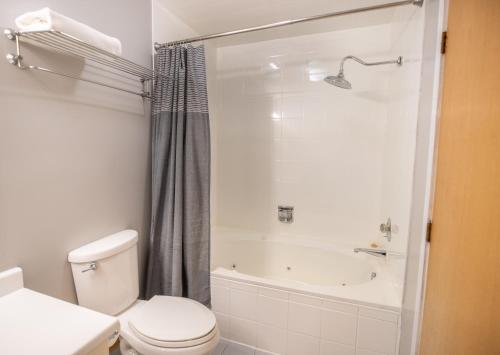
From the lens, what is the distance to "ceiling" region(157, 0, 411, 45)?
1.73 m

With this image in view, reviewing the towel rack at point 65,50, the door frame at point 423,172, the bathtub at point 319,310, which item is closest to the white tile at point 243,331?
the bathtub at point 319,310

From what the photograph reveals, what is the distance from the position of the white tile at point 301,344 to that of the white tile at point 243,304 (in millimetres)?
250

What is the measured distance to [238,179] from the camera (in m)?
2.54

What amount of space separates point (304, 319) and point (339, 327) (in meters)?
0.20

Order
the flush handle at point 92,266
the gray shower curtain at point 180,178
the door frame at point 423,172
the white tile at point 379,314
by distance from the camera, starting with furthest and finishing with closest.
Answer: the gray shower curtain at point 180,178 → the white tile at point 379,314 → the flush handle at point 92,266 → the door frame at point 423,172

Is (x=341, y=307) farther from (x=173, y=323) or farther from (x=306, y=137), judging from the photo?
(x=306, y=137)

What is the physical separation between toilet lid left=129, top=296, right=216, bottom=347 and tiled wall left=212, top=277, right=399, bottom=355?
1.32ft

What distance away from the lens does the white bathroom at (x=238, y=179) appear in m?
0.98

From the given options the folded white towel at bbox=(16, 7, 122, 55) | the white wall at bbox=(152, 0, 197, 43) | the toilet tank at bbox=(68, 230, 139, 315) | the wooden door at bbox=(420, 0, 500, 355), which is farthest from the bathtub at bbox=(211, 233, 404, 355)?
the white wall at bbox=(152, 0, 197, 43)

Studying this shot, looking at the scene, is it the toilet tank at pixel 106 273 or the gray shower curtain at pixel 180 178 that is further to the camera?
the gray shower curtain at pixel 180 178

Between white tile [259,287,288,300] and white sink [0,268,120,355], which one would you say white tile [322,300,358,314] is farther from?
white sink [0,268,120,355]

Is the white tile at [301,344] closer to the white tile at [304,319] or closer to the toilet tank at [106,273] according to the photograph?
the white tile at [304,319]

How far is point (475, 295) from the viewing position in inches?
33.9

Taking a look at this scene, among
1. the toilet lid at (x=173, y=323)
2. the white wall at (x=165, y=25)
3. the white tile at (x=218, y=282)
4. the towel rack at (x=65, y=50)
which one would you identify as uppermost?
the white wall at (x=165, y=25)
